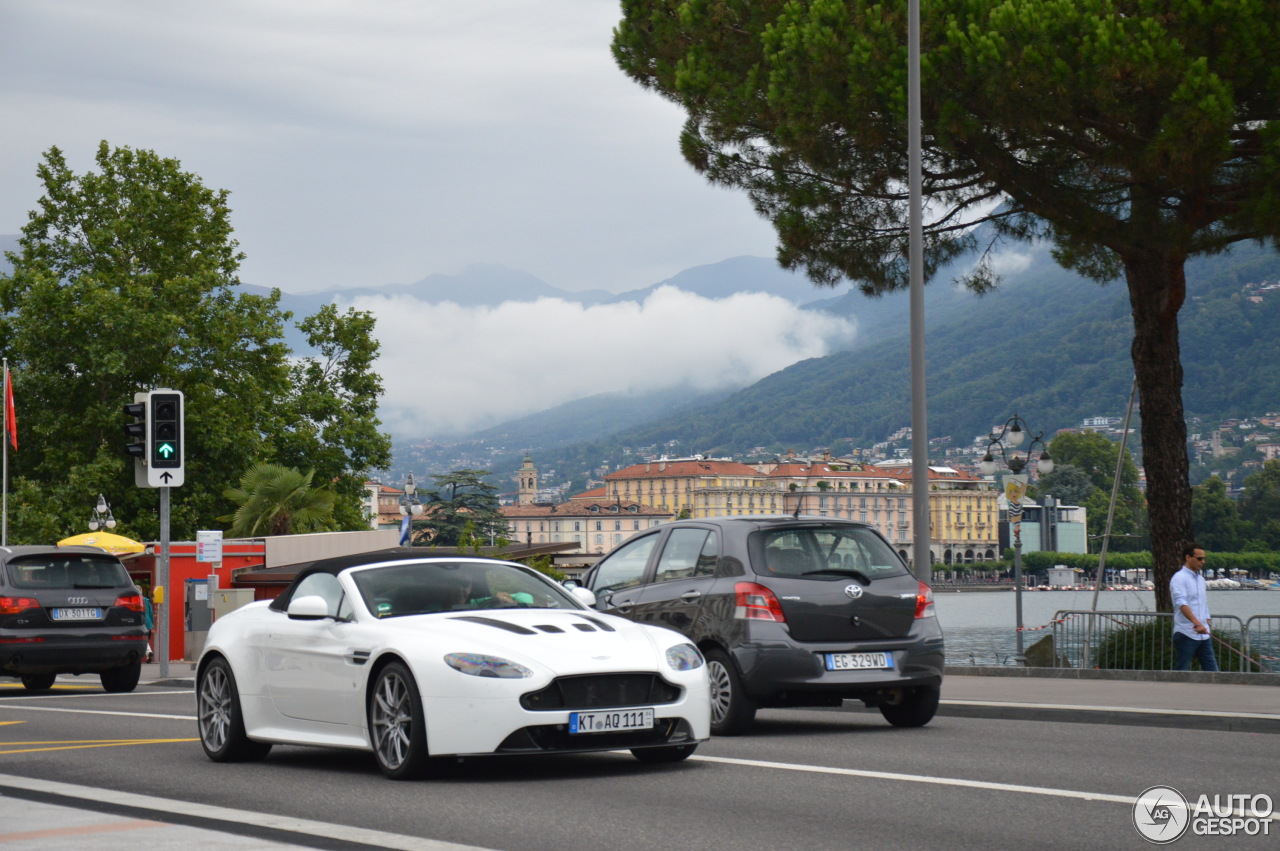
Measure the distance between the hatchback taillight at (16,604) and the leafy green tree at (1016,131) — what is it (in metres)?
11.8

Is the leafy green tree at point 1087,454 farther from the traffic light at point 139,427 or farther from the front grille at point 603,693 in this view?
the front grille at point 603,693

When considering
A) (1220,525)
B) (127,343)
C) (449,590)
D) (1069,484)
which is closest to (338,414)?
(127,343)

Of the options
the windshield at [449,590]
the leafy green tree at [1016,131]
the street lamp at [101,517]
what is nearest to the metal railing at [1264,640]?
the leafy green tree at [1016,131]

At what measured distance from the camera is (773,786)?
8.48 m

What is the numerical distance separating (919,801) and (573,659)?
198 cm

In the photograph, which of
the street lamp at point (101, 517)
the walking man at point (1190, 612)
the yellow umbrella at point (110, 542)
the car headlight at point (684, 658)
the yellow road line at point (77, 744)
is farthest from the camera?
the street lamp at point (101, 517)

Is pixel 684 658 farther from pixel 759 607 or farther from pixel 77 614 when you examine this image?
pixel 77 614

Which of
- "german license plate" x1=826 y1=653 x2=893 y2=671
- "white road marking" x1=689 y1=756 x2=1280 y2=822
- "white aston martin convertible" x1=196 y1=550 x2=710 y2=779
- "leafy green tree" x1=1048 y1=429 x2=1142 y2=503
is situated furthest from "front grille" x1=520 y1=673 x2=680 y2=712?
"leafy green tree" x1=1048 y1=429 x2=1142 y2=503

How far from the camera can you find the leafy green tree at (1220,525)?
145 metres

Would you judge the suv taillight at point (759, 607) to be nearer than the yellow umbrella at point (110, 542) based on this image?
Yes

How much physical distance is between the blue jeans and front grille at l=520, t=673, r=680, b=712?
33.3 feet

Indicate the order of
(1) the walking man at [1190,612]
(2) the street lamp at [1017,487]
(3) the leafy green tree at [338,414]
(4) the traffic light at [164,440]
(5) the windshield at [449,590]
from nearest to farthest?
(5) the windshield at [449,590], (1) the walking man at [1190,612], (4) the traffic light at [164,440], (2) the street lamp at [1017,487], (3) the leafy green tree at [338,414]

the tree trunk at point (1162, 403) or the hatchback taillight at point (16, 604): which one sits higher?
the tree trunk at point (1162, 403)

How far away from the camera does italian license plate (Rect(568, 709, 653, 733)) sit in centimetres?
852
